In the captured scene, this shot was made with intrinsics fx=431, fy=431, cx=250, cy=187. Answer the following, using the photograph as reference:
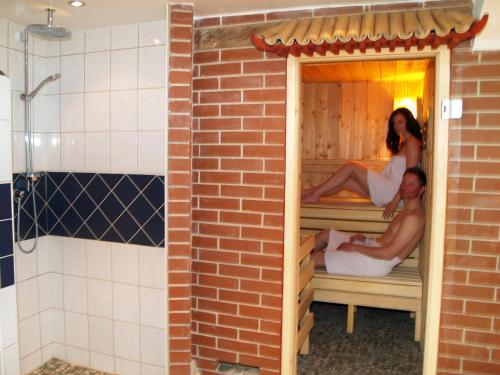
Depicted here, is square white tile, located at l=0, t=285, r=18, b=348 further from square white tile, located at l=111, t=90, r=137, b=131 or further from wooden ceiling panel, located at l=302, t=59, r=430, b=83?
wooden ceiling panel, located at l=302, t=59, r=430, b=83

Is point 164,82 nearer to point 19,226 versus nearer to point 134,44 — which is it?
point 134,44

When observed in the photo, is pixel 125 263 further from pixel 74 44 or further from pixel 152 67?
pixel 74 44

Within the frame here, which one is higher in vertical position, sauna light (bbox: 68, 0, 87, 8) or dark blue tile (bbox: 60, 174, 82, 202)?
sauna light (bbox: 68, 0, 87, 8)

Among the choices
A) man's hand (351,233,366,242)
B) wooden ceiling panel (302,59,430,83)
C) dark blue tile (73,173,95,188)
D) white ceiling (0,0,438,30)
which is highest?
wooden ceiling panel (302,59,430,83)

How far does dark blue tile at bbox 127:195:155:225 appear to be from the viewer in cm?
315

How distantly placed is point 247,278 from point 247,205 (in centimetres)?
50

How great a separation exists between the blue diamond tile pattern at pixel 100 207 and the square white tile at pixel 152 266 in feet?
0.19

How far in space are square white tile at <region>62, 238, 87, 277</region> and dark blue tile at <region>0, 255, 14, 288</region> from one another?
988mm

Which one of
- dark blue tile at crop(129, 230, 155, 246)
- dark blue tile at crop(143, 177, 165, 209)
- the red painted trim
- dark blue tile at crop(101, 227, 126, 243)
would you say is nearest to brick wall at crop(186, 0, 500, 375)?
the red painted trim

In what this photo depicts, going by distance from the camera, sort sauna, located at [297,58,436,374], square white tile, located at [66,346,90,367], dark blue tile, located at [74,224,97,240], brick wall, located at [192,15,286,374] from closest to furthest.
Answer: brick wall, located at [192,15,286,374] < dark blue tile, located at [74,224,97,240] < square white tile, located at [66,346,90,367] < sauna, located at [297,58,436,374]

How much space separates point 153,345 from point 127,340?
234mm

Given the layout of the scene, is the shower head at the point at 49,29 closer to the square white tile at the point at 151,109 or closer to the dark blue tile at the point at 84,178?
the square white tile at the point at 151,109

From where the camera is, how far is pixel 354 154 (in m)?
5.71

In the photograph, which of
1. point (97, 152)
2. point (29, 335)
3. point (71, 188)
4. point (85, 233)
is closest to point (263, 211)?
point (97, 152)
